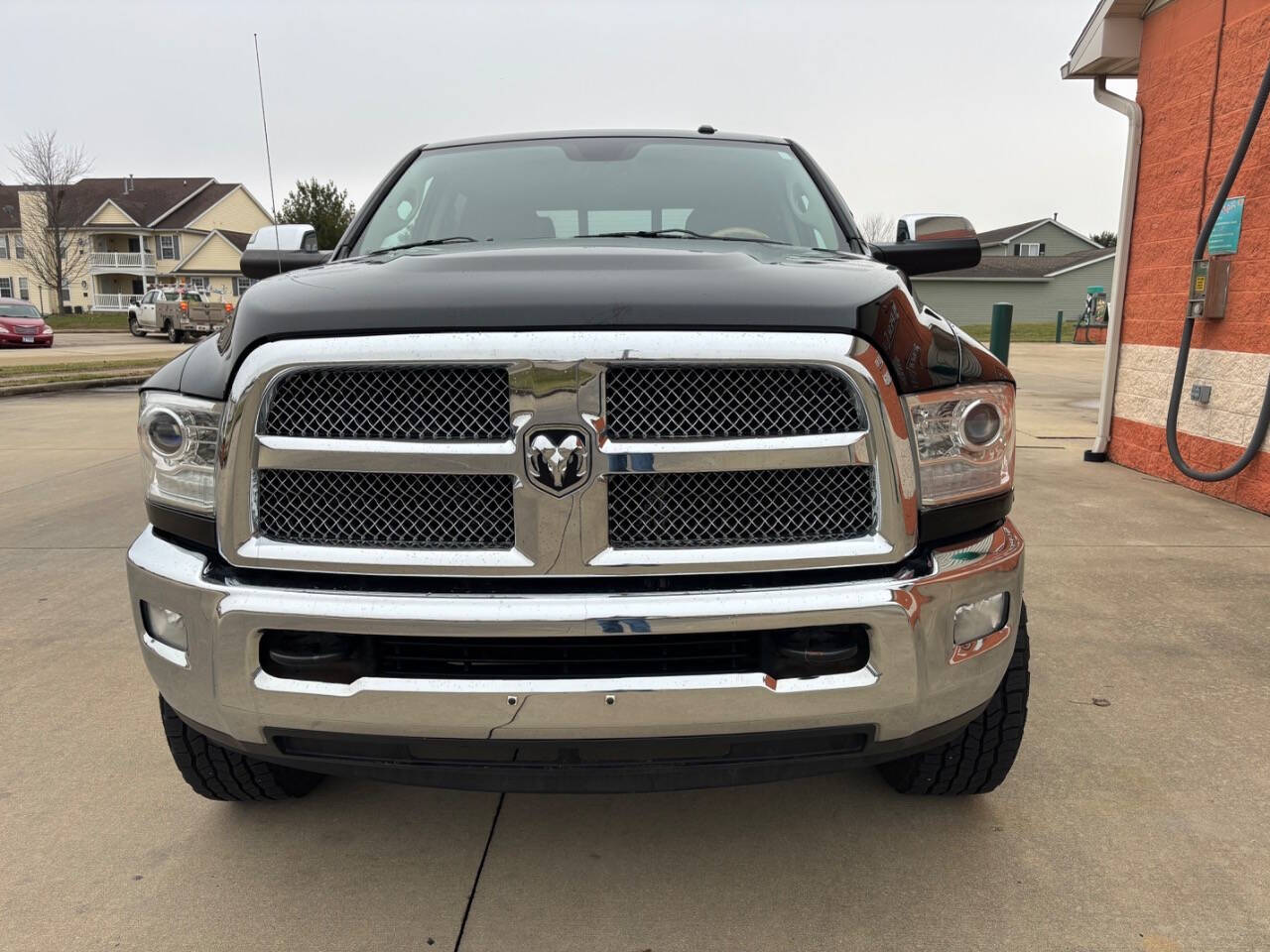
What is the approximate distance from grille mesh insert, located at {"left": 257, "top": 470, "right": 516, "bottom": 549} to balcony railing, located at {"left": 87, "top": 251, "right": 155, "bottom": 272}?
2251 inches

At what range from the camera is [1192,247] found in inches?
233

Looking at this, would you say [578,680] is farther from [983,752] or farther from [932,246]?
[932,246]

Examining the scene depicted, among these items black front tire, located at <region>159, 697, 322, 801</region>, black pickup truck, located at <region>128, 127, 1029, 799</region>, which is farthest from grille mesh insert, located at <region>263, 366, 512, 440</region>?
black front tire, located at <region>159, 697, 322, 801</region>

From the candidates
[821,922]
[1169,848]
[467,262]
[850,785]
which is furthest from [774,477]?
[1169,848]

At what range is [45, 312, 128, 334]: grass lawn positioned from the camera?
39.7 m

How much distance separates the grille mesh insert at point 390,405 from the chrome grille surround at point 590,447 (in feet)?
0.07

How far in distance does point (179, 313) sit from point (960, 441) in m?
31.4

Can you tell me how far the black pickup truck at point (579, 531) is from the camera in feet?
5.35

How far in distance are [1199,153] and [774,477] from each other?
222 inches

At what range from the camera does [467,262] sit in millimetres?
1946

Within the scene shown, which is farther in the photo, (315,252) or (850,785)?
(315,252)

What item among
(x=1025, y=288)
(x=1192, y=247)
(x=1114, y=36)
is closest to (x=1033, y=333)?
(x=1025, y=288)

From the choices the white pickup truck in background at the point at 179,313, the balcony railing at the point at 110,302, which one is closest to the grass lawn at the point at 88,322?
the balcony railing at the point at 110,302

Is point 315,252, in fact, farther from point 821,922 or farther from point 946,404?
point 821,922
